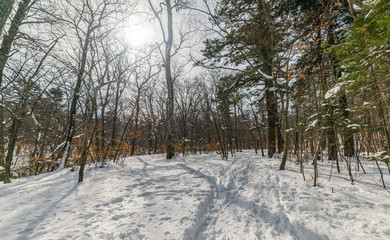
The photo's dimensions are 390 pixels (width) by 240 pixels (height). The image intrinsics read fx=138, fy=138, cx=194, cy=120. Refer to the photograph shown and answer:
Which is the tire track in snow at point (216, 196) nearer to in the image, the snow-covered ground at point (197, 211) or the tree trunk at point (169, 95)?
the snow-covered ground at point (197, 211)

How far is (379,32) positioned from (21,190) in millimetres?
8320

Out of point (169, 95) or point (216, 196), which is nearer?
point (216, 196)

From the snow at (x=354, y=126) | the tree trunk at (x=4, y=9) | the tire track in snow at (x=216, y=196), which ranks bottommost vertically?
the tire track in snow at (x=216, y=196)

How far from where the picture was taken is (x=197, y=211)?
8.35 ft

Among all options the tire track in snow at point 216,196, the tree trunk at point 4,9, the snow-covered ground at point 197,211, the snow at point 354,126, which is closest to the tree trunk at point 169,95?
the tire track in snow at point 216,196

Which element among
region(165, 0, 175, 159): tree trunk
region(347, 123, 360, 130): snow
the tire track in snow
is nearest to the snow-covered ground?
the tire track in snow

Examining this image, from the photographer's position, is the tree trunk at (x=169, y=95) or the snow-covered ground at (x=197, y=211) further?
the tree trunk at (x=169, y=95)

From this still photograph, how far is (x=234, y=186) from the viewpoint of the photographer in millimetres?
3980

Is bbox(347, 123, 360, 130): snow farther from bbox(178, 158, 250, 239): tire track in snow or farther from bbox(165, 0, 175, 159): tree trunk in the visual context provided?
bbox(165, 0, 175, 159): tree trunk

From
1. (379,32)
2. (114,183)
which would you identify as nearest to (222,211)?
(114,183)

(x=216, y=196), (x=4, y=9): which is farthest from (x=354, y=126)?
(x=4, y=9)

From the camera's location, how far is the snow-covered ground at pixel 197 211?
1.91 m

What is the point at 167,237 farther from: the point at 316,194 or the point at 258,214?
the point at 316,194

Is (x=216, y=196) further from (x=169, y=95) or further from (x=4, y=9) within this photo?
(x=169, y=95)
